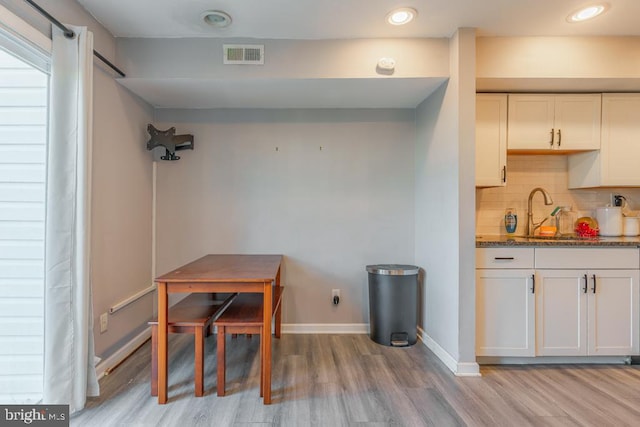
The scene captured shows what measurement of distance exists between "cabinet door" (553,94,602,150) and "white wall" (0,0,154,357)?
3403 millimetres

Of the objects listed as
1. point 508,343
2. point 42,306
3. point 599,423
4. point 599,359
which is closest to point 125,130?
point 42,306

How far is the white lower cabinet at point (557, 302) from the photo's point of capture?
2.21 metres

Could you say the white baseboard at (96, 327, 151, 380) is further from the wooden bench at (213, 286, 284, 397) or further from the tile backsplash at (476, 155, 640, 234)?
the tile backsplash at (476, 155, 640, 234)

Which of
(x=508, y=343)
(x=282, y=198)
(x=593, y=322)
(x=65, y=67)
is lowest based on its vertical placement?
(x=508, y=343)

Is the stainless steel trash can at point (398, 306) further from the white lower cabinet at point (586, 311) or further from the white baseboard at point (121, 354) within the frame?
the white baseboard at point (121, 354)

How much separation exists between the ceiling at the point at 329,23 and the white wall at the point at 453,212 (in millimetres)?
221

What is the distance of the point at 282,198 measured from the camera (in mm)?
2945

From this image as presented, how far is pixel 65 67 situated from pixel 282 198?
5.76 ft

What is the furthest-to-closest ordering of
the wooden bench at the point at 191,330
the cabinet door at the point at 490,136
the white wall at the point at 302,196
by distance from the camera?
the white wall at the point at 302,196 → the cabinet door at the point at 490,136 → the wooden bench at the point at 191,330

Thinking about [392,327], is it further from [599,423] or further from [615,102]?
[615,102]

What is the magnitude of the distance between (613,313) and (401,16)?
258cm

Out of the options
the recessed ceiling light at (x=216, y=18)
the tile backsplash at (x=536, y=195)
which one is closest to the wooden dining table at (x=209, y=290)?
the recessed ceiling light at (x=216, y=18)

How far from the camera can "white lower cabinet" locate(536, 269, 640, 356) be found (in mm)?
2219

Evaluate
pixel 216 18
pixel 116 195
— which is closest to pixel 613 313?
pixel 216 18
